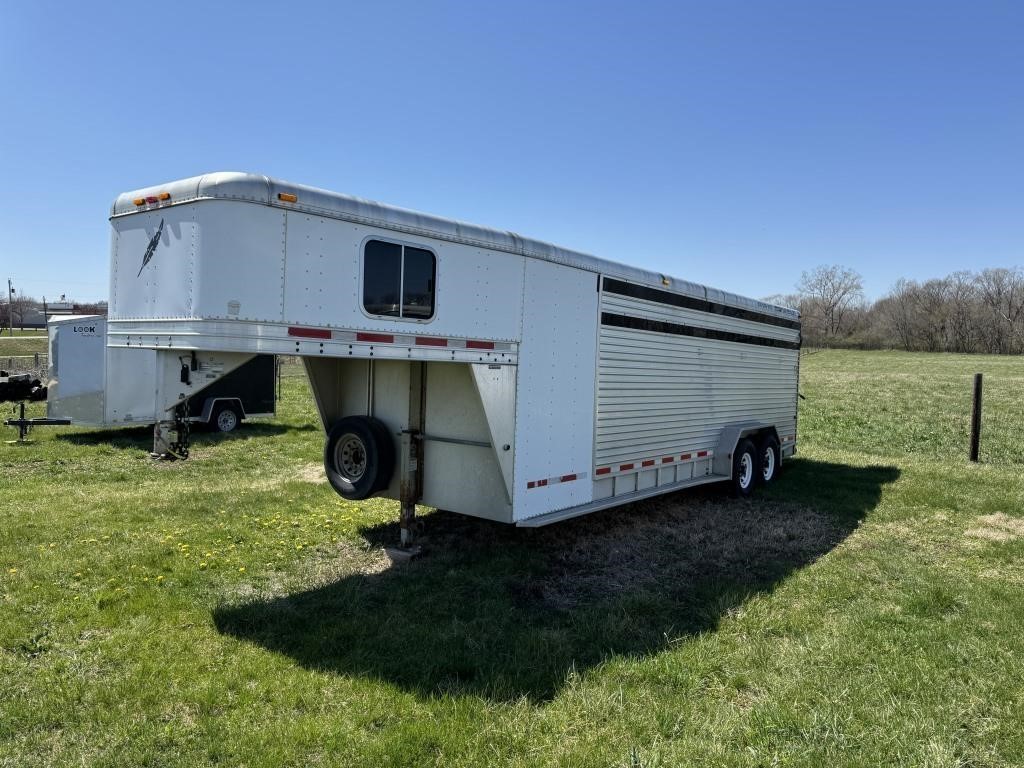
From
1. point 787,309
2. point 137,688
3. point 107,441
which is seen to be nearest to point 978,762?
point 137,688

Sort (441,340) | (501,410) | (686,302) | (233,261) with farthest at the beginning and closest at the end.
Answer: (686,302)
(501,410)
(441,340)
(233,261)

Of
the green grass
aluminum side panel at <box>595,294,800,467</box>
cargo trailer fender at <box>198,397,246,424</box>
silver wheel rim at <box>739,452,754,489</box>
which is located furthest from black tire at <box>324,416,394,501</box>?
A: the green grass

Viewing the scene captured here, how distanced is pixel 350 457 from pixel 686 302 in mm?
4275

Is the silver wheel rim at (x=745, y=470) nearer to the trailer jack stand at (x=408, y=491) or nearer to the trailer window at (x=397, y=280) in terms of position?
the trailer jack stand at (x=408, y=491)

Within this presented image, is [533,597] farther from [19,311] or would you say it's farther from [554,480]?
[19,311]

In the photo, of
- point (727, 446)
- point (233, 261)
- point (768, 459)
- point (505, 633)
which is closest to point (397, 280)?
point (233, 261)

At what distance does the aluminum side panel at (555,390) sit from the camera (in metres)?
6.20

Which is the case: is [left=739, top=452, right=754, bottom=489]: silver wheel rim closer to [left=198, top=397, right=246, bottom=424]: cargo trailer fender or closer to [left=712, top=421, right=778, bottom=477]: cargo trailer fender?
[left=712, top=421, right=778, bottom=477]: cargo trailer fender

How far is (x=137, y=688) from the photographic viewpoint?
3961 mm

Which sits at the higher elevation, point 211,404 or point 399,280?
point 399,280

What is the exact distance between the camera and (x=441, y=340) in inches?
217

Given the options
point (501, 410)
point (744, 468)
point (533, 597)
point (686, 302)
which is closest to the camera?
point (533, 597)

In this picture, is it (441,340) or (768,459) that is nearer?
(441,340)

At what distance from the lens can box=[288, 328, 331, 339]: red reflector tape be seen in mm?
4637
